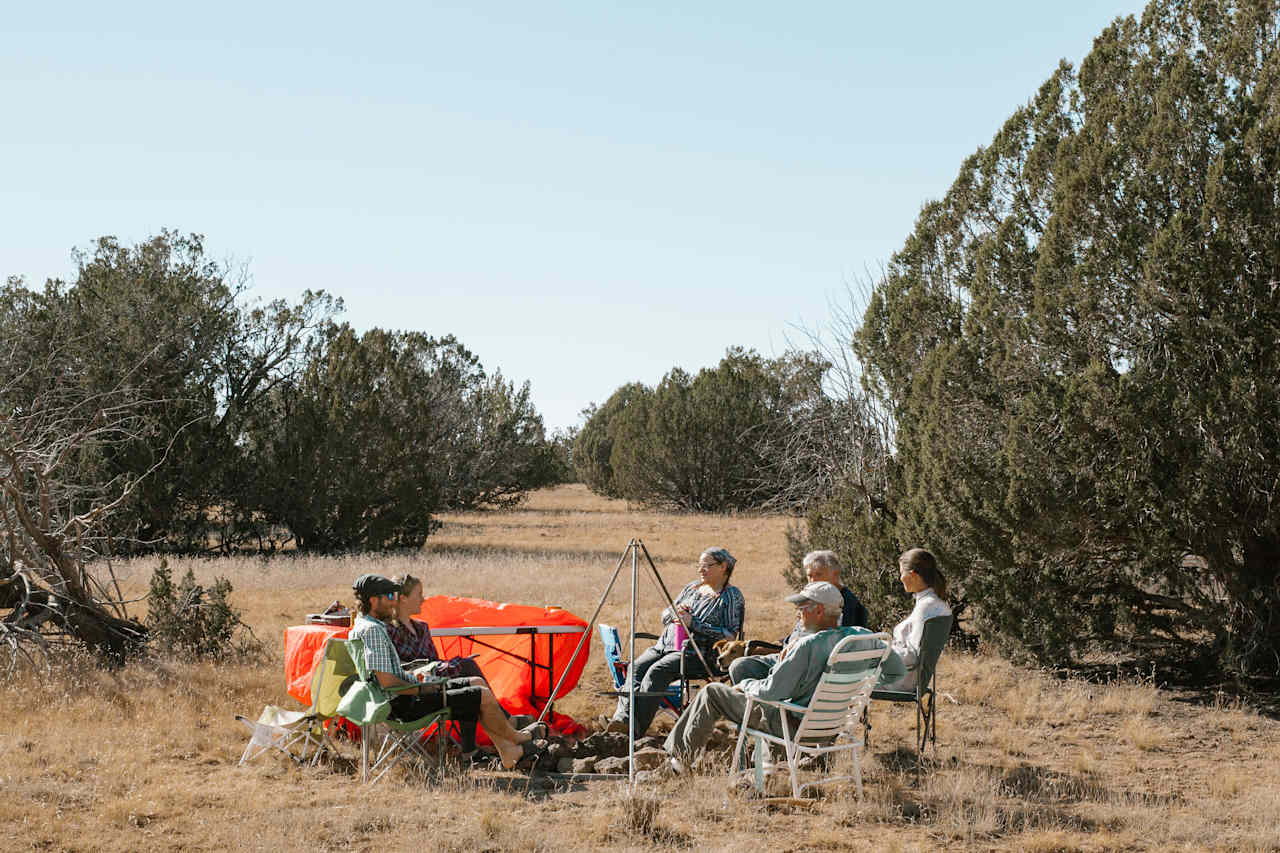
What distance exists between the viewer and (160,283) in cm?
2048

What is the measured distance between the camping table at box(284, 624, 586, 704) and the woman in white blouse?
6.52ft

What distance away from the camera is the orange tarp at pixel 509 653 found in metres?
6.76

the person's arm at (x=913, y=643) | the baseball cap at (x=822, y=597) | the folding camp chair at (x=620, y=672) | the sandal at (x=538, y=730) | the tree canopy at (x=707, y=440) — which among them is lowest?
the sandal at (x=538, y=730)

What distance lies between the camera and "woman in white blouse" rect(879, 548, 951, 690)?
6.18 metres

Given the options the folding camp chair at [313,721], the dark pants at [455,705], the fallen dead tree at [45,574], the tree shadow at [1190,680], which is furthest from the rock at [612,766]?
the fallen dead tree at [45,574]

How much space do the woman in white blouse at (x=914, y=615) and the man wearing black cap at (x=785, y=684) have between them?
1.61ft

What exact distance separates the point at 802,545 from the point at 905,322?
3469 millimetres

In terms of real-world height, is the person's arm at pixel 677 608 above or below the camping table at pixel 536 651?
above

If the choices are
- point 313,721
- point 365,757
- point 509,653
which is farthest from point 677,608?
point 313,721

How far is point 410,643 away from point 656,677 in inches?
60.0

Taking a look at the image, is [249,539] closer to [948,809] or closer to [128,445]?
[128,445]

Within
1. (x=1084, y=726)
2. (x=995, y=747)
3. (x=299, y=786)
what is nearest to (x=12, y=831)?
(x=299, y=786)

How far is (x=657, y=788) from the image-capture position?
5.50 metres

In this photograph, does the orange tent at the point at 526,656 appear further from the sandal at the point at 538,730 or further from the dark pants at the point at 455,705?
the dark pants at the point at 455,705
